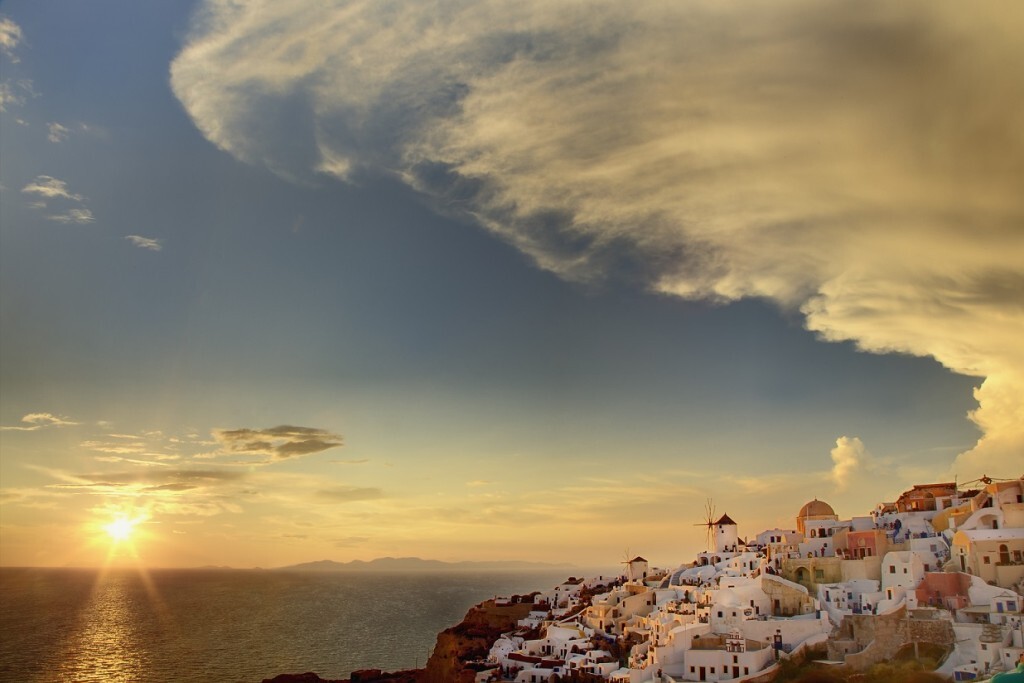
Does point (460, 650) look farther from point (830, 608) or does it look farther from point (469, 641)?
point (830, 608)

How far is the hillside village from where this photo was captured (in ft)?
116

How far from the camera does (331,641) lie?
88.9 metres

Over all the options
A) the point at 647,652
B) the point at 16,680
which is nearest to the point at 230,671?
the point at 16,680

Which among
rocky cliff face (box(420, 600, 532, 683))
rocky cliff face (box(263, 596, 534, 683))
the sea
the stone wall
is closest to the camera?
the stone wall

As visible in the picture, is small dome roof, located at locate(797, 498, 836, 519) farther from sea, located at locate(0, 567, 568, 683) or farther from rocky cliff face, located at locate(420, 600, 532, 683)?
sea, located at locate(0, 567, 568, 683)

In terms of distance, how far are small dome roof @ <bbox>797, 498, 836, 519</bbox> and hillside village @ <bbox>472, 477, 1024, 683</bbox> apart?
129 mm

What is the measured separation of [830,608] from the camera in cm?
3988

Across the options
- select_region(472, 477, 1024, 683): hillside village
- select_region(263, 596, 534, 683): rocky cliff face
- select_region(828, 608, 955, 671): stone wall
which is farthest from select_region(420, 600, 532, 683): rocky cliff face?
select_region(828, 608, 955, 671): stone wall

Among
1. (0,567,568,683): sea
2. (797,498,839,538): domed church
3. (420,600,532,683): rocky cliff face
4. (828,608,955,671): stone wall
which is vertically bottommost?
(0,567,568,683): sea

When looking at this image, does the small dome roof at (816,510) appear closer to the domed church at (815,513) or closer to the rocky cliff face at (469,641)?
the domed church at (815,513)

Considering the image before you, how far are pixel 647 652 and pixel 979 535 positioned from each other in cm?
1829

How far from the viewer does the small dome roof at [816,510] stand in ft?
172

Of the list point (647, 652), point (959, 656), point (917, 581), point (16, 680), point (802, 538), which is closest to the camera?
point (959, 656)

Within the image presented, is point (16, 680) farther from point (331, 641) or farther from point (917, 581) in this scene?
point (917, 581)
